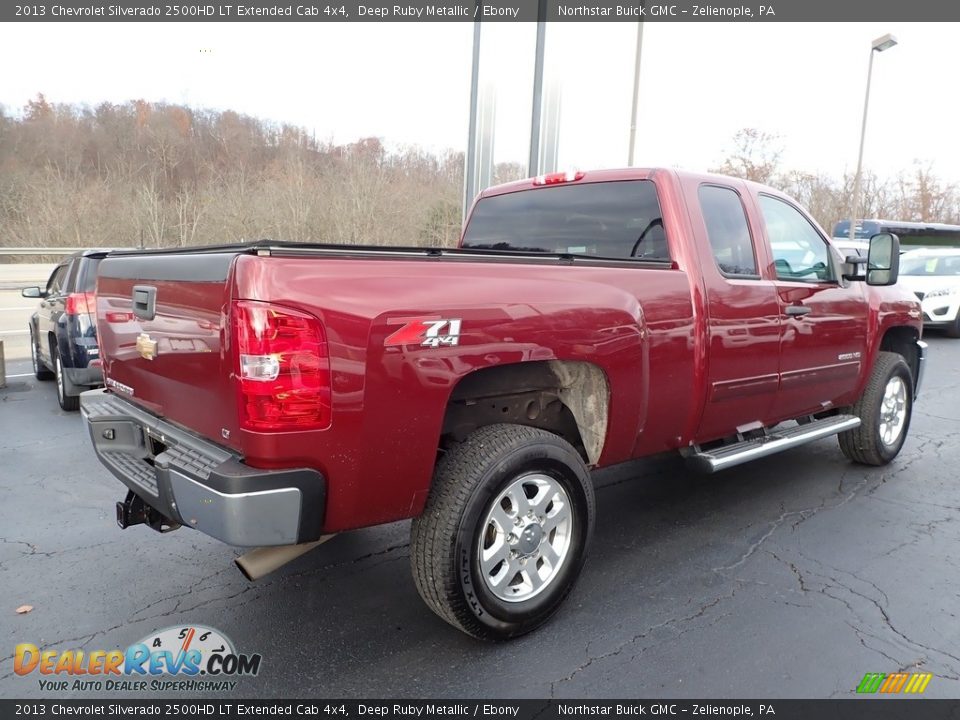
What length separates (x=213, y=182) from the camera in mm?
34438

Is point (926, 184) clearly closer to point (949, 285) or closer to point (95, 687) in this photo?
point (949, 285)

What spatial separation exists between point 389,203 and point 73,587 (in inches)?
999

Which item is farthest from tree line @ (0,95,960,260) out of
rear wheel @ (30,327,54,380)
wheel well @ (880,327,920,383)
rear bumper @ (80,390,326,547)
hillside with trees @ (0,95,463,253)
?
rear bumper @ (80,390,326,547)

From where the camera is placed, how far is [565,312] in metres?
2.94

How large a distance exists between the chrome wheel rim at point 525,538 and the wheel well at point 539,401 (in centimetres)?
36

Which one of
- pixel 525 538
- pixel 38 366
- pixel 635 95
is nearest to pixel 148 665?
pixel 525 538

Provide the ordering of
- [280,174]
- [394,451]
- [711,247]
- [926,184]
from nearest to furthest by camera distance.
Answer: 1. [394,451]
2. [711,247]
3. [280,174]
4. [926,184]

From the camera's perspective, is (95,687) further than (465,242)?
Result: No

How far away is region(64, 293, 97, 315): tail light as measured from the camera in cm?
668

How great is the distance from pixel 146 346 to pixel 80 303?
15.0 ft

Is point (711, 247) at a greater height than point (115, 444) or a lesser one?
greater

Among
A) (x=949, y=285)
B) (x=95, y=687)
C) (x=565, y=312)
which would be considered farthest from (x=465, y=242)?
(x=949, y=285)

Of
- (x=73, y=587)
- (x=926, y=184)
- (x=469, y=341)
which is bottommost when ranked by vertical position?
(x=73, y=587)

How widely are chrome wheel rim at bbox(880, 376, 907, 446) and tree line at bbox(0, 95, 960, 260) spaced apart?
55.3ft
